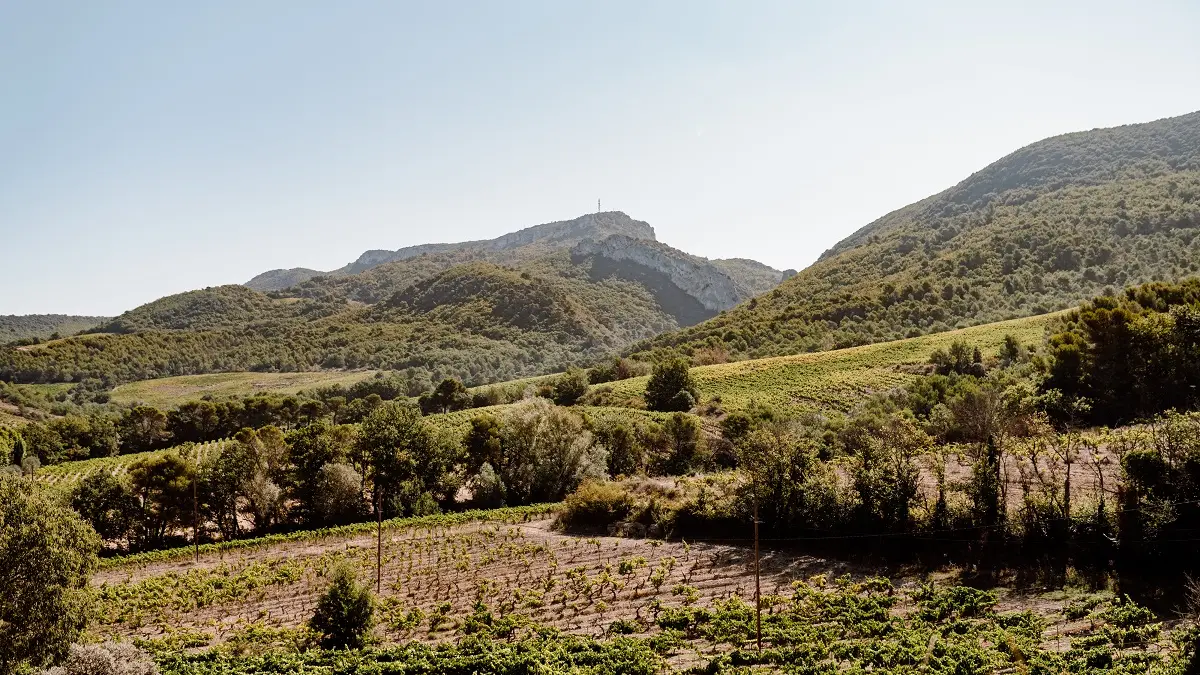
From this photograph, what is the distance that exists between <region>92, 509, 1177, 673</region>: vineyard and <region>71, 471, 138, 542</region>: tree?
6606mm

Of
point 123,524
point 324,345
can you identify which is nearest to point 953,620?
point 123,524

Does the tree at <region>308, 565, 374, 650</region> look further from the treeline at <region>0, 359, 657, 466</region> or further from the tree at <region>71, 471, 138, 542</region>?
the treeline at <region>0, 359, 657, 466</region>

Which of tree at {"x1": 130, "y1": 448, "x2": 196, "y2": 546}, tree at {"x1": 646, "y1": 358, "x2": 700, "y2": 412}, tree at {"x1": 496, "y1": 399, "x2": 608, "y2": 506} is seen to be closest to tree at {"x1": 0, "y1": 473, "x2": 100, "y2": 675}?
tree at {"x1": 130, "y1": 448, "x2": 196, "y2": 546}

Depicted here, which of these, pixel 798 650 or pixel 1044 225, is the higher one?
pixel 1044 225

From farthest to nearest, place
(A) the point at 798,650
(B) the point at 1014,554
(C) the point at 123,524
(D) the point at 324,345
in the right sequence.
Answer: (D) the point at 324,345, (C) the point at 123,524, (B) the point at 1014,554, (A) the point at 798,650

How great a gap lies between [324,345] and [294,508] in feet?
440

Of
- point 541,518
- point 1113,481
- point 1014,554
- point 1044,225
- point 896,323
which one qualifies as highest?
point 1044,225

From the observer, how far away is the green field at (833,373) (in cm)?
6650

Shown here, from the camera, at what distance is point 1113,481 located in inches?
1081

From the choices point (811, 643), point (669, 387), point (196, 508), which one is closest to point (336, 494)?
point (196, 508)

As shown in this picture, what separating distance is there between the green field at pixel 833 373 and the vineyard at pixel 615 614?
34981 millimetres

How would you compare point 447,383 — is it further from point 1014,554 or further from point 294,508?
point 1014,554

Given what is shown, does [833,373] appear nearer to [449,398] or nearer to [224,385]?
[449,398]

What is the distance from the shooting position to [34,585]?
18922mm
